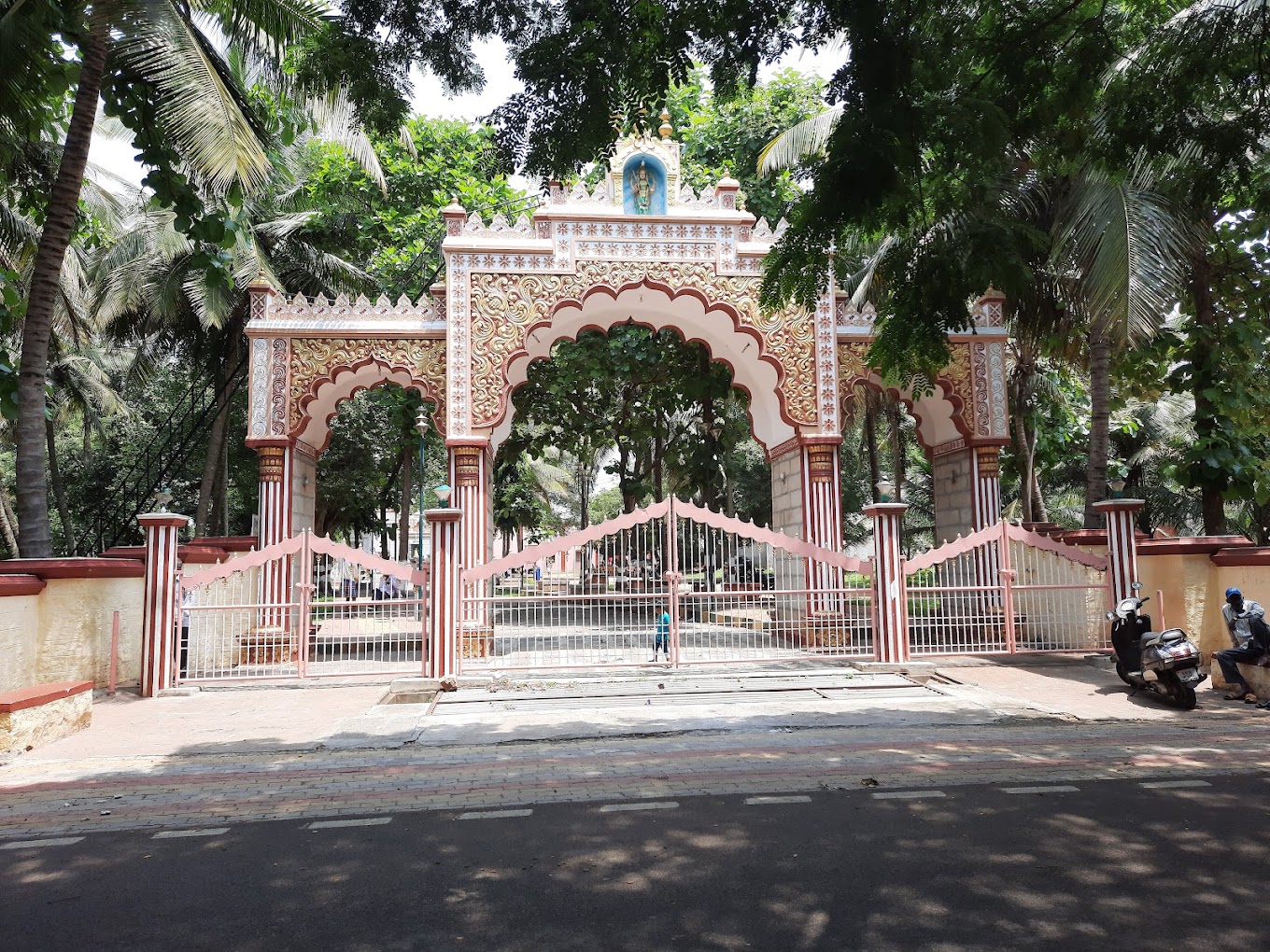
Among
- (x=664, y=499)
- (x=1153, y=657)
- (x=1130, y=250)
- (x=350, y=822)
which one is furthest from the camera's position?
(x=664, y=499)

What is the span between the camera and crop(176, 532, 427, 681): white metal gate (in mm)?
10203

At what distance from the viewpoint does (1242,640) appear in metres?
8.75

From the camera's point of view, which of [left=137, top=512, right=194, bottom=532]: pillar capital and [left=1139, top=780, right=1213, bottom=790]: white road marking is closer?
[left=1139, top=780, right=1213, bottom=790]: white road marking

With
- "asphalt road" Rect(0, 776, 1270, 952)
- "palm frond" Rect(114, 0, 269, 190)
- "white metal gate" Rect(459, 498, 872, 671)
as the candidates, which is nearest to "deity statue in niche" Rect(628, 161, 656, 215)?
"white metal gate" Rect(459, 498, 872, 671)

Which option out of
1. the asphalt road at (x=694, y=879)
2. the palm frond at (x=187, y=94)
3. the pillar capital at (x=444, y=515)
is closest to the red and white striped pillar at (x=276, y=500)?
the pillar capital at (x=444, y=515)

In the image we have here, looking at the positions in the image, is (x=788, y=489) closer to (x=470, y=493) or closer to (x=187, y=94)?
(x=470, y=493)

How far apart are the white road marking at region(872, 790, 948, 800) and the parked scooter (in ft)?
14.0

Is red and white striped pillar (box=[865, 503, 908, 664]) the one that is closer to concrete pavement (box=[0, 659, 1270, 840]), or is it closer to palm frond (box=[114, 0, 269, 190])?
concrete pavement (box=[0, 659, 1270, 840])

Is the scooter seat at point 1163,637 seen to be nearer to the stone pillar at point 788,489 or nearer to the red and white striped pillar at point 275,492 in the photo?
the stone pillar at point 788,489

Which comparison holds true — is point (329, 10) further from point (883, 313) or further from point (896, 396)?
point (896, 396)

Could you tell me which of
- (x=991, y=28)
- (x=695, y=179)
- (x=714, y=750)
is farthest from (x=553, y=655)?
(x=695, y=179)

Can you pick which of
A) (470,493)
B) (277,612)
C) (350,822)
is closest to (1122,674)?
(350,822)

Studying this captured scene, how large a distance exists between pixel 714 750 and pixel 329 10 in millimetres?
9145

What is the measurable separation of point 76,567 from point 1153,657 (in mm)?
10645
